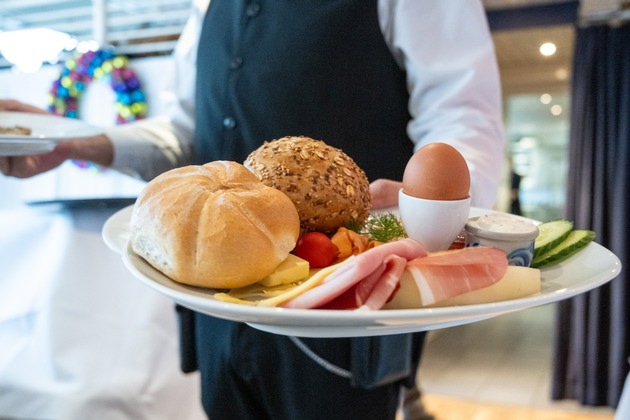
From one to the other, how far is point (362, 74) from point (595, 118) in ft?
14.8

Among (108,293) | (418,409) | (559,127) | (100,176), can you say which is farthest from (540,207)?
(108,293)

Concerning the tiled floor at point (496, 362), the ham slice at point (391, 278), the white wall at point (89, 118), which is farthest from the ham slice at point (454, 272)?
the tiled floor at point (496, 362)

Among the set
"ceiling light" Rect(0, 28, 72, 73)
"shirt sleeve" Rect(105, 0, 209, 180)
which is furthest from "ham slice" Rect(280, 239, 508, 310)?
"ceiling light" Rect(0, 28, 72, 73)

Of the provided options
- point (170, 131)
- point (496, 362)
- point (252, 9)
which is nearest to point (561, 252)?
point (252, 9)

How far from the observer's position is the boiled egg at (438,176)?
2.66 feet

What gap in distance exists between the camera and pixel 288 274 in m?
0.73

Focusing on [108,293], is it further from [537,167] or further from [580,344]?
[537,167]

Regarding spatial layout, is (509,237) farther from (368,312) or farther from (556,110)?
(556,110)

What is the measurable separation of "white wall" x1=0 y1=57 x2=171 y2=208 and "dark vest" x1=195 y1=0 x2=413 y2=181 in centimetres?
323

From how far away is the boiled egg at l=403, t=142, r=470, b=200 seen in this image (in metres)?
0.81

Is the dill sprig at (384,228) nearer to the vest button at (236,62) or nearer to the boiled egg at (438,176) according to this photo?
the boiled egg at (438,176)

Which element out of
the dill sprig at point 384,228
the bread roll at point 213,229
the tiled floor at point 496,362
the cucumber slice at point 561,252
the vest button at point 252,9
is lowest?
the tiled floor at point 496,362

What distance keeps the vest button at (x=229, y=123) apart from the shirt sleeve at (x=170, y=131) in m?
0.26

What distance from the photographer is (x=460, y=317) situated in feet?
1.90
